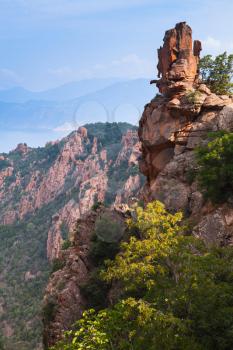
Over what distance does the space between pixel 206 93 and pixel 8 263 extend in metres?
143

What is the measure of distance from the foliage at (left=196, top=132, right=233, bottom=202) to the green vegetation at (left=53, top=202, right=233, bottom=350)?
1092cm

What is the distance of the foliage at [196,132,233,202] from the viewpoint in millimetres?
31203

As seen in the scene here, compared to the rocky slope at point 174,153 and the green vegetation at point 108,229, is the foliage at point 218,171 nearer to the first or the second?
the rocky slope at point 174,153

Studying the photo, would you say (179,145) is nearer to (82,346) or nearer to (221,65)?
(221,65)

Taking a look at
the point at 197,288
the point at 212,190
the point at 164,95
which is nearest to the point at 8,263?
the point at 164,95

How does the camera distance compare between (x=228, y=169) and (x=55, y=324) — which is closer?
(x=228, y=169)

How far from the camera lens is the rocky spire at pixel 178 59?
4697cm

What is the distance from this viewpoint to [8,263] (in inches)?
6673

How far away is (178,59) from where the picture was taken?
158 feet

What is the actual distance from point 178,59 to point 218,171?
21338 millimetres

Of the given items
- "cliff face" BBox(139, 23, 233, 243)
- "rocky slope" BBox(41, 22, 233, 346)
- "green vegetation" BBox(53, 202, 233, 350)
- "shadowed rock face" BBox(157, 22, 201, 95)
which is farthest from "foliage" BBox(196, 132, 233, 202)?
"shadowed rock face" BBox(157, 22, 201, 95)

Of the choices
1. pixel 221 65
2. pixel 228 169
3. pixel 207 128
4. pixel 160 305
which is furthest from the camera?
Result: pixel 221 65

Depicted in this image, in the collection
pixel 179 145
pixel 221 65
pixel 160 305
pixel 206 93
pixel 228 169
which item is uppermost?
pixel 221 65


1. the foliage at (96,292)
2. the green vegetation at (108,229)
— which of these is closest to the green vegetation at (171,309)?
the foliage at (96,292)
